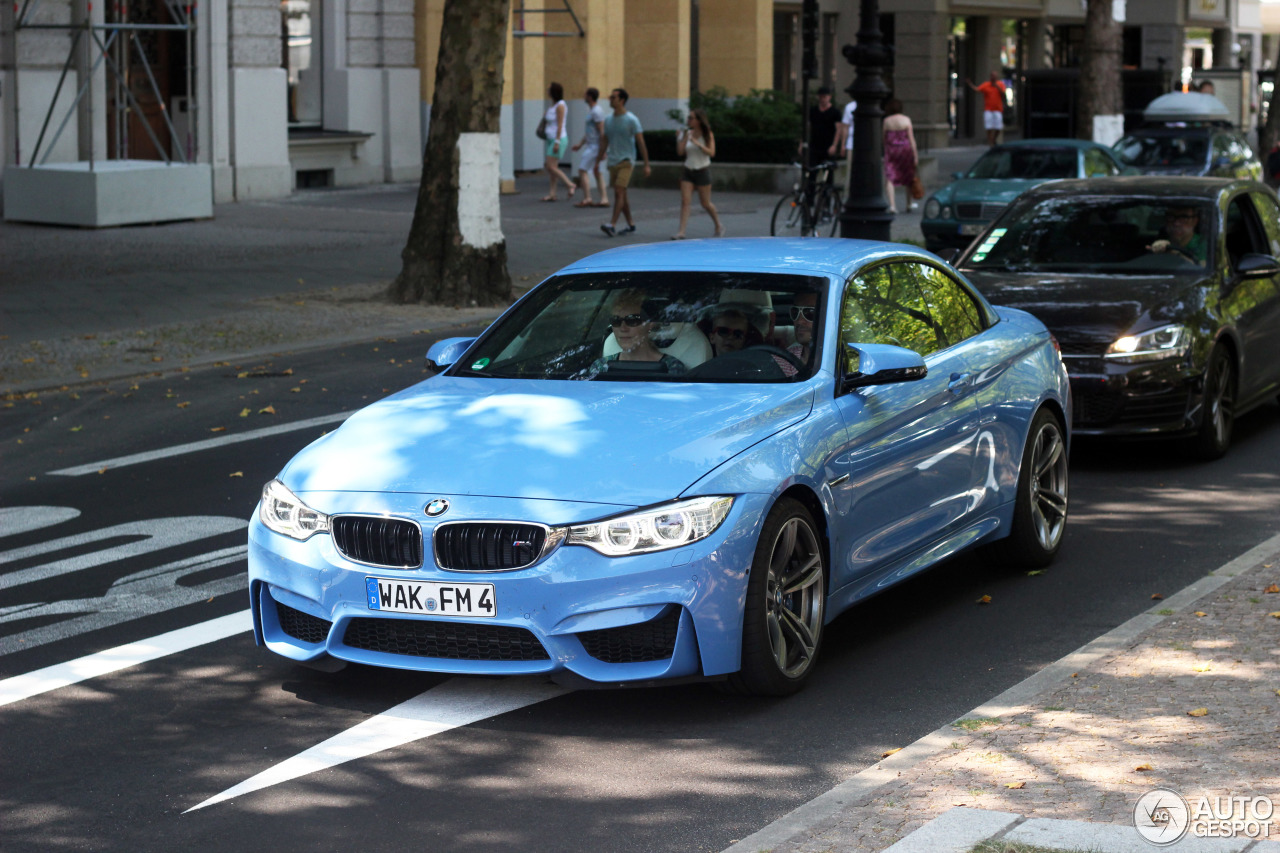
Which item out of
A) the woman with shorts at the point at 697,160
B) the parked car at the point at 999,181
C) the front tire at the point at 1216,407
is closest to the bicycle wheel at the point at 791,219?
the woman with shorts at the point at 697,160

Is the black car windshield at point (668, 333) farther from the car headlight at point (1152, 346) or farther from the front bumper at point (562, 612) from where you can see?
the car headlight at point (1152, 346)

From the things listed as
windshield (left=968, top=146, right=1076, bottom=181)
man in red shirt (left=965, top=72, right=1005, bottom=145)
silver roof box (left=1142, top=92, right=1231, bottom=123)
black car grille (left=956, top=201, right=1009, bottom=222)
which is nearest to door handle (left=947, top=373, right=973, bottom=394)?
black car grille (left=956, top=201, right=1009, bottom=222)

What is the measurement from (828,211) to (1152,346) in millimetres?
14459

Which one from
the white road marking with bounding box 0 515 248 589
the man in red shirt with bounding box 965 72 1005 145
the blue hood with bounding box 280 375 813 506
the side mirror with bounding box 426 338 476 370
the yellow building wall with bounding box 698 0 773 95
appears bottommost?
the white road marking with bounding box 0 515 248 589

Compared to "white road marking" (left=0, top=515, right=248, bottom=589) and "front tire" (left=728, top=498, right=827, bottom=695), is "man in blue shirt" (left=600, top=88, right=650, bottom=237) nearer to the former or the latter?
"white road marking" (left=0, top=515, right=248, bottom=589)

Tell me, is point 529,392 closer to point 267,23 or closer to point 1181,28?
point 267,23

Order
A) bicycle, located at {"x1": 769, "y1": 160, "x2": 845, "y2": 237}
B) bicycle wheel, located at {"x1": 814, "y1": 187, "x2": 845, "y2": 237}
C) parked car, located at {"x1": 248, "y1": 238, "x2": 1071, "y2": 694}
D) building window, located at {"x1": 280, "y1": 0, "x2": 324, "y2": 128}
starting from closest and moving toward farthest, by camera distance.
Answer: parked car, located at {"x1": 248, "y1": 238, "x2": 1071, "y2": 694}
bicycle, located at {"x1": 769, "y1": 160, "x2": 845, "y2": 237}
bicycle wheel, located at {"x1": 814, "y1": 187, "x2": 845, "y2": 237}
building window, located at {"x1": 280, "y1": 0, "x2": 324, "y2": 128}

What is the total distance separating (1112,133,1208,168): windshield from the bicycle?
4.35 meters

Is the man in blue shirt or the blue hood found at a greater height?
the man in blue shirt

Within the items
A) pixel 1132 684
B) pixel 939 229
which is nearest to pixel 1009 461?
pixel 1132 684

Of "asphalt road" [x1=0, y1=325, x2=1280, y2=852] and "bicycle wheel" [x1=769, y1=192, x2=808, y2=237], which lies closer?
"asphalt road" [x1=0, y1=325, x2=1280, y2=852]

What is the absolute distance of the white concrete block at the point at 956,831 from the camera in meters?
4.26

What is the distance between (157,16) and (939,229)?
13.0 metres

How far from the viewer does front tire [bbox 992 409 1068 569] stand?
7480 mm
